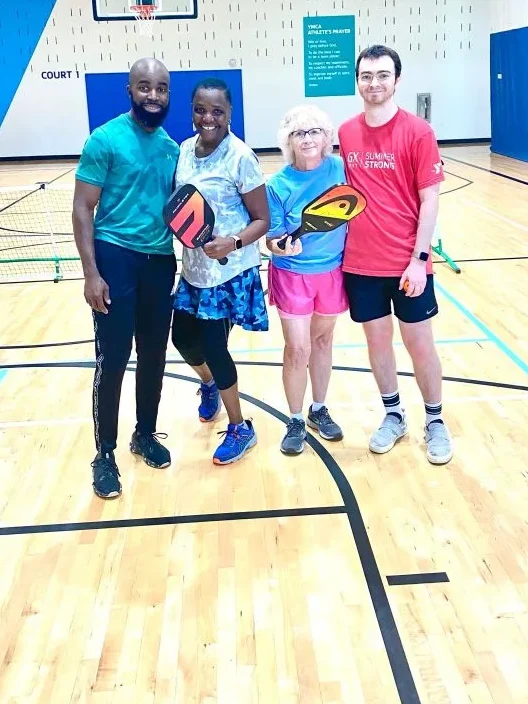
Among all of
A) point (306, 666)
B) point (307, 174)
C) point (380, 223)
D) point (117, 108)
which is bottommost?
point (306, 666)

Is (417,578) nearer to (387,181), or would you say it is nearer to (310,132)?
(387,181)

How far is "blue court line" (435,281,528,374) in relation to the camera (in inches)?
167

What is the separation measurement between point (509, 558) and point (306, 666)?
848mm

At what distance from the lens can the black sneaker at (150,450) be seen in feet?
10.6

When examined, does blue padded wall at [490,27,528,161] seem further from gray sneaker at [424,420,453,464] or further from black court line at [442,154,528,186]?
gray sneaker at [424,420,453,464]

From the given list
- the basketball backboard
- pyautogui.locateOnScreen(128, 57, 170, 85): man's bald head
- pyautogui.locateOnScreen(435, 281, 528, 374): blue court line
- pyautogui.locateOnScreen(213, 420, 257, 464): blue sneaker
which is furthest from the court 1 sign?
pyautogui.locateOnScreen(128, 57, 170, 85): man's bald head

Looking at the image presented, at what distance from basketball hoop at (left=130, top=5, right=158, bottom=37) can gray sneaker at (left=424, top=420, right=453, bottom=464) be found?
12899 mm

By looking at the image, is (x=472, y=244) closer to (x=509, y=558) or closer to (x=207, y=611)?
(x=509, y=558)

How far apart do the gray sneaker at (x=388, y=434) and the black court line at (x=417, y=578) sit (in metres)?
0.88

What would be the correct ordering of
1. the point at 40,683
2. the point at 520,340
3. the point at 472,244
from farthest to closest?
1. the point at 472,244
2. the point at 520,340
3. the point at 40,683

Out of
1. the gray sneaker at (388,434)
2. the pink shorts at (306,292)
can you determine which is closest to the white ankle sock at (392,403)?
the gray sneaker at (388,434)

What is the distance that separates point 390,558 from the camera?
8.26 ft

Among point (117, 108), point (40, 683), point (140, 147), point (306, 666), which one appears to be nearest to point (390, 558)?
point (306, 666)

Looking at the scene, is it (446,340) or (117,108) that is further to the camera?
(117,108)
